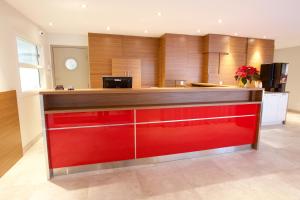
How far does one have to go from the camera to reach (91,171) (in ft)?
8.61

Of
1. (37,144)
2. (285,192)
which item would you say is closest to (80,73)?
(37,144)

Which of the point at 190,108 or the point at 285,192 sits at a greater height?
the point at 190,108

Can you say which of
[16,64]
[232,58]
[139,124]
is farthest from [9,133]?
[232,58]

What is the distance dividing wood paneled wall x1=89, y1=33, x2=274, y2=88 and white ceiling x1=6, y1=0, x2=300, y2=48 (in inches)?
15.1

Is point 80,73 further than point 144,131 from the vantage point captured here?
Yes

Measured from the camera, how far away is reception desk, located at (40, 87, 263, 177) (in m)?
2.45

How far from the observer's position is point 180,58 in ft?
19.0

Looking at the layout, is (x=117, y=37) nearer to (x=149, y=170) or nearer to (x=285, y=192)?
(x=149, y=170)

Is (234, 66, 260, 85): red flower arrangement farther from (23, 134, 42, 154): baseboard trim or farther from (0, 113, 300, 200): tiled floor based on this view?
(23, 134, 42, 154): baseboard trim

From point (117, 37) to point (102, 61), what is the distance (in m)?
0.91

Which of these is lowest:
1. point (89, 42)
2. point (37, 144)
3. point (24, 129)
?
point (37, 144)

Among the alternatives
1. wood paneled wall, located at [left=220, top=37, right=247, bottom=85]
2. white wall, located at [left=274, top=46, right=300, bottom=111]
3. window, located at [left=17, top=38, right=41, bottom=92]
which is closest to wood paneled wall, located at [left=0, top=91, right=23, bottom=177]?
window, located at [left=17, top=38, right=41, bottom=92]

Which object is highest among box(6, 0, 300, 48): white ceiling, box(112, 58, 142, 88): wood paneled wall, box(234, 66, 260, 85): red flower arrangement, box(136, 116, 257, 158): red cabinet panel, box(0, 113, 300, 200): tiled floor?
box(6, 0, 300, 48): white ceiling

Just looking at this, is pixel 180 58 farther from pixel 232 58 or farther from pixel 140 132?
pixel 140 132
